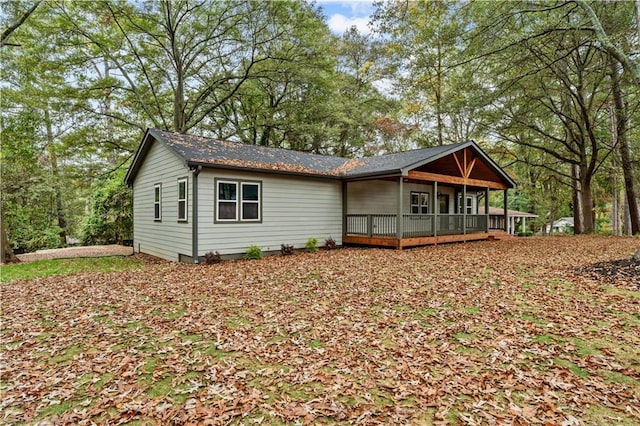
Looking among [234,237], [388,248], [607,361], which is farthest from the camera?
Result: [388,248]

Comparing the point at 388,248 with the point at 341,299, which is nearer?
the point at 341,299

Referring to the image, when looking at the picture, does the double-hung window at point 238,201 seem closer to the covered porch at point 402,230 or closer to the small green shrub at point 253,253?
the small green shrub at point 253,253

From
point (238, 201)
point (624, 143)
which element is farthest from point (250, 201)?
point (624, 143)

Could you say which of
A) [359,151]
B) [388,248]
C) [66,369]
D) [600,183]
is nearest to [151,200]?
[388,248]

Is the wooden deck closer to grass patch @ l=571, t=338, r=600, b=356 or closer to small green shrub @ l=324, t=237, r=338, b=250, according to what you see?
small green shrub @ l=324, t=237, r=338, b=250

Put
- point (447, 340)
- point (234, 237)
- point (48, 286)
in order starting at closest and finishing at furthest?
point (447, 340) → point (48, 286) → point (234, 237)

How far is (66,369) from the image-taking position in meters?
3.56

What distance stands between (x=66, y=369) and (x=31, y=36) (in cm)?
1788

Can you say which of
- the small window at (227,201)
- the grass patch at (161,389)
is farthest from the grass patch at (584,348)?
the small window at (227,201)

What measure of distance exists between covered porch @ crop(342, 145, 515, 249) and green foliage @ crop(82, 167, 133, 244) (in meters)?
11.0

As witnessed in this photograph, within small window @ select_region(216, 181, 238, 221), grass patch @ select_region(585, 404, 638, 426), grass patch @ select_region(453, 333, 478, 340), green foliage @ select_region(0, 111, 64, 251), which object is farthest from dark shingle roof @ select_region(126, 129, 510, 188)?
grass patch @ select_region(585, 404, 638, 426)

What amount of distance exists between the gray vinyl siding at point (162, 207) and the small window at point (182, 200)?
0.18m

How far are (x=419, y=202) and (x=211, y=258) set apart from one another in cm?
1106

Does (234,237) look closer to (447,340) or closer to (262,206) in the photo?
(262,206)
